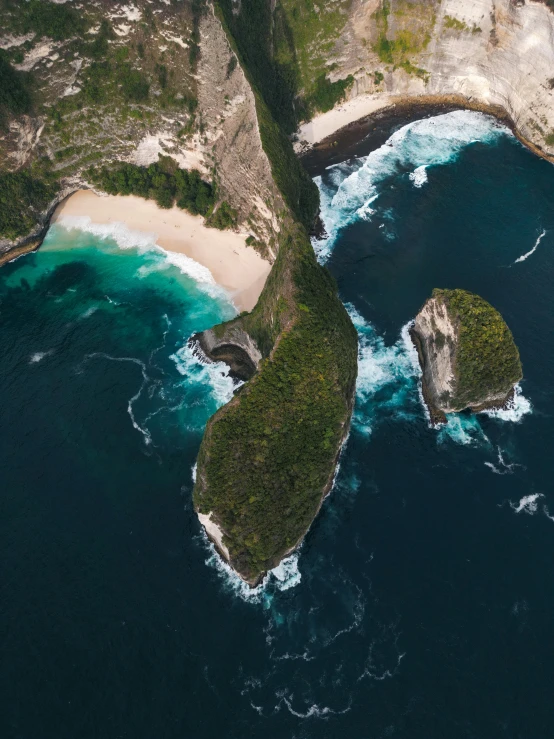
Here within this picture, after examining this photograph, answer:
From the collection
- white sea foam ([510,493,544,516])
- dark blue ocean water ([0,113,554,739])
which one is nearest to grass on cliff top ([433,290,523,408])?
dark blue ocean water ([0,113,554,739])

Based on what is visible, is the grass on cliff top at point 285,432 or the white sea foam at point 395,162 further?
the white sea foam at point 395,162

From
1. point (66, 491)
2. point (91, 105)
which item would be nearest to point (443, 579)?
point (66, 491)

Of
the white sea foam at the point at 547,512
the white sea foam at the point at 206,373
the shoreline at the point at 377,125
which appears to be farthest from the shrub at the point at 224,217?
the white sea foam at the point at 547,512

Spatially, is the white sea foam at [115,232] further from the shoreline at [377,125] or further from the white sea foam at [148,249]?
the shoreline at [377,125]

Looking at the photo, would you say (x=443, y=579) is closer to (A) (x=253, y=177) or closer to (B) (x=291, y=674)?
(B) (x=291, y=674)

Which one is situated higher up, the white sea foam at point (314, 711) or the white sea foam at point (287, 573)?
the white sea foam at point (287, 573)

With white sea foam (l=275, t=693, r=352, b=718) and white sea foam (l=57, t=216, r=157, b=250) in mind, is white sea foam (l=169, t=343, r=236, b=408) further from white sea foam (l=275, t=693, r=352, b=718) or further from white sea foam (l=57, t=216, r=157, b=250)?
white sea foam (l=275, t=693, r=352, b=718)

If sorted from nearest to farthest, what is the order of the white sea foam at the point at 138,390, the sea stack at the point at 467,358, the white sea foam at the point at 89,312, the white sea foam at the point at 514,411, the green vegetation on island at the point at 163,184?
the sea stack at the point at 467,358, the white sea foam at the point at 138,390, the white sea foam at the point at 514,411, the white sea foam at the point at 89,312, the green vegetation on island at the point at 163,184
